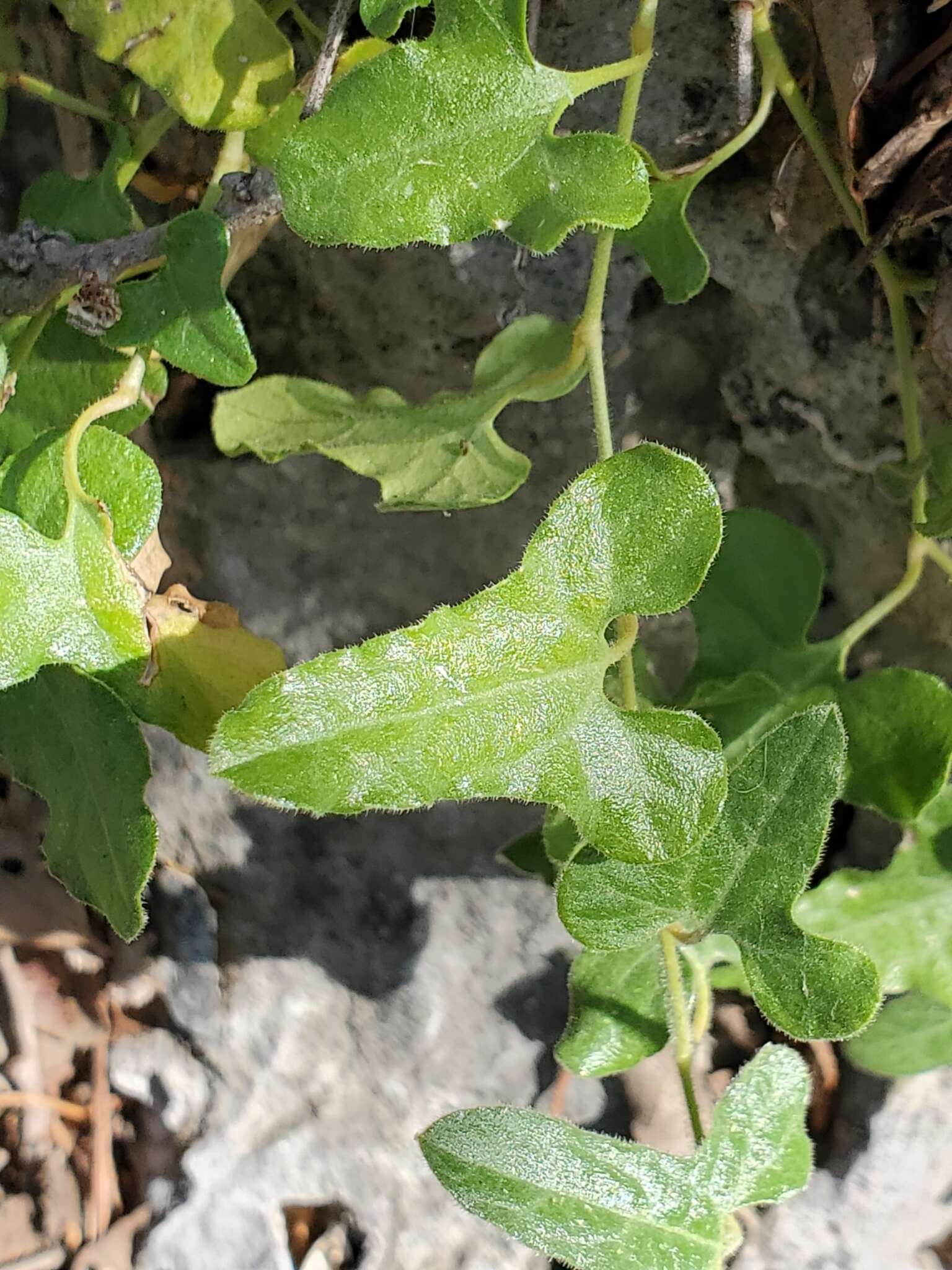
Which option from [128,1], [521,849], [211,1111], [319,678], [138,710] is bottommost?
[211,1111]

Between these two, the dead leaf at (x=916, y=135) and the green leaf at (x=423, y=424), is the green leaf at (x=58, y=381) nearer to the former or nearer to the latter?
the green leaf at (x=423, y=424)

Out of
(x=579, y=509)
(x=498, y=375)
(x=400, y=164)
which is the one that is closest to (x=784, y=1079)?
(x=579, y=509)

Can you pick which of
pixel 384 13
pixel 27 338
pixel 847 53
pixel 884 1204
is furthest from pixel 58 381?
pixel 884 1204

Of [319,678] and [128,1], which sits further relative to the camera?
[128,1]

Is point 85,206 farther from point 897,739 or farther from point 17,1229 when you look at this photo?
point 17,1229

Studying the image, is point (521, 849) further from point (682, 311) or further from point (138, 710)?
point (682, 311)

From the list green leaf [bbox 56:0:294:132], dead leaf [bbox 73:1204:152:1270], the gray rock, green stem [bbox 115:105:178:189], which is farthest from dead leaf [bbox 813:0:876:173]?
dead leaf [bbox 73:1204:152:1270]

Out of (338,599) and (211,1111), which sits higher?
(338,599)

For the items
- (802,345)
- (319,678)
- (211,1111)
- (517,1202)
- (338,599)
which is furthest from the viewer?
(211,1111)
